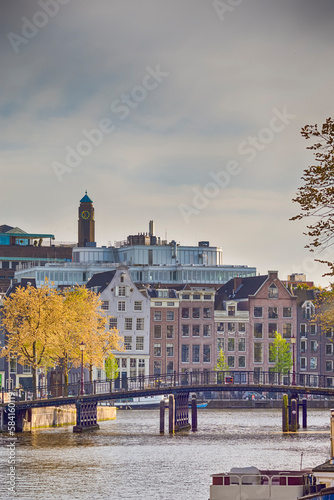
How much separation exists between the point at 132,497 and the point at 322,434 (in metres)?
43.9

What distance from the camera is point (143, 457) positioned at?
252 feet

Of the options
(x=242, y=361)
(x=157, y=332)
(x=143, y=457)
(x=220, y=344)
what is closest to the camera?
(x=143, y=457)

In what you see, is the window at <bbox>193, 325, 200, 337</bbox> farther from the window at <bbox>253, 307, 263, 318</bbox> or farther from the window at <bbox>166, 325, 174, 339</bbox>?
the window at <bbox>253, 307, 263, 318</bbox>

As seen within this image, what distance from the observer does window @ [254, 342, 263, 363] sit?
17500 centimetres

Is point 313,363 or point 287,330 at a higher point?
point 287,330

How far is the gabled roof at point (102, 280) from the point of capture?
6614 inches

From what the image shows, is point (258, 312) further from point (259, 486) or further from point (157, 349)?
point (259, 486)

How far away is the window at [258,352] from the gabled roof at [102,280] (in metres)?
21.8

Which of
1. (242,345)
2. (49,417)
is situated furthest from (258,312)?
(49,417)

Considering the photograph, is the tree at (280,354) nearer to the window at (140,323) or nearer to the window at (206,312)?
the window at (206,312)

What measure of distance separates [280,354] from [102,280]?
24.8 m

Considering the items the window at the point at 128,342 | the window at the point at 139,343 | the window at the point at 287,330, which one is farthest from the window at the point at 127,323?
the window at the point at 287,330

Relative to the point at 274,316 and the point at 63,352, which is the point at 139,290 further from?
the point at 63,352

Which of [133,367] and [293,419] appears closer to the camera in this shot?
[293,419]
